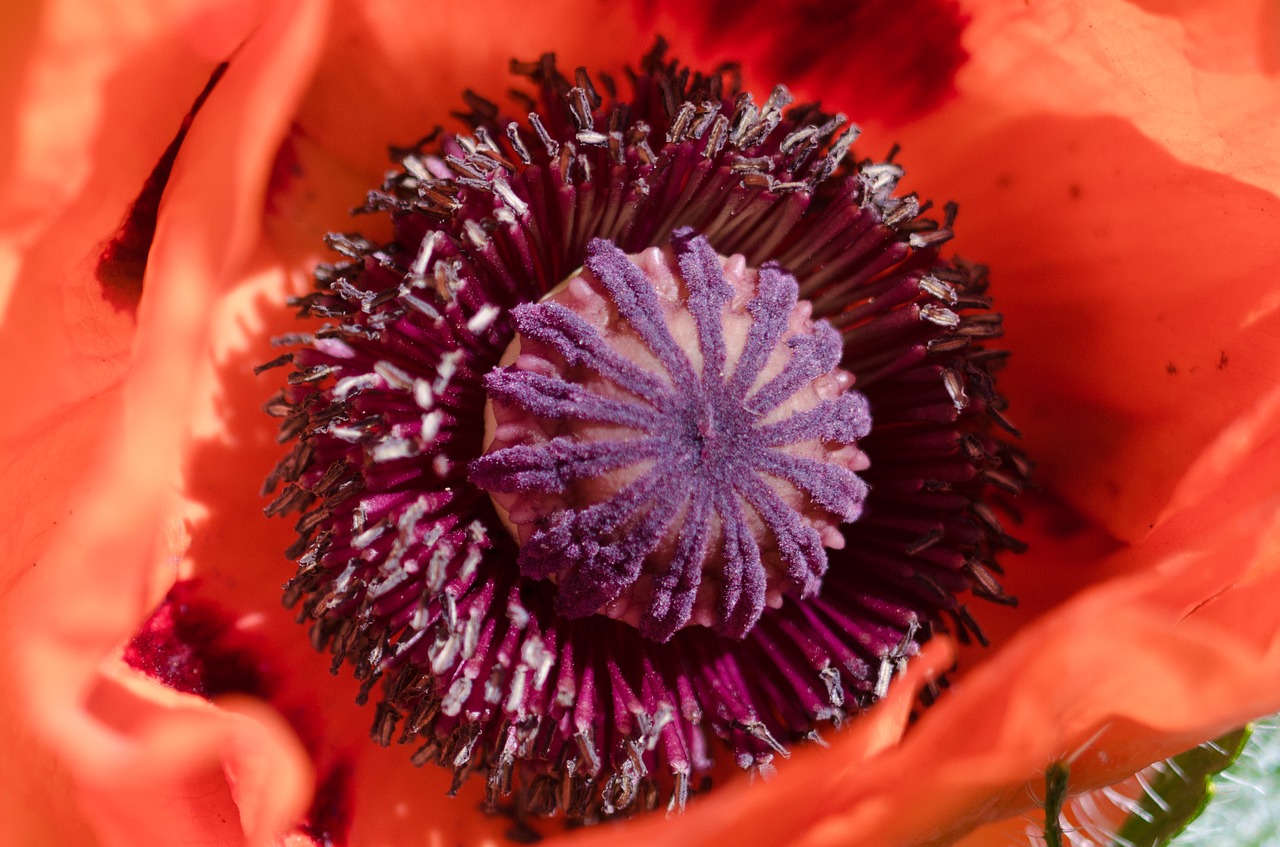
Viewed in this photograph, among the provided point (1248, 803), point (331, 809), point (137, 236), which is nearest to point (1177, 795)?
point (1248, 803)

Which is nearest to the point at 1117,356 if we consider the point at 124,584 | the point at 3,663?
the point at 124,584

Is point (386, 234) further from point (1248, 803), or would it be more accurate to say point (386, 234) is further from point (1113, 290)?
point (1248, 803)

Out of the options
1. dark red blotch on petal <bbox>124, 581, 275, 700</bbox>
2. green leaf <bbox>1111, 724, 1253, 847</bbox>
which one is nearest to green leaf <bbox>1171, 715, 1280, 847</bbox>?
green leaf <bbox>1111, 724, 1253, 847</bbox>

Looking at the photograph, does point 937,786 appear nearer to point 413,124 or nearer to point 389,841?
point 389,841

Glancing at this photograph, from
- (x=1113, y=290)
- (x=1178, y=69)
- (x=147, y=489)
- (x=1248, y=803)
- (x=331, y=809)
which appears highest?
(x=1178, y=69)

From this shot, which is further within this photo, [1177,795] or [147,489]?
[1177,795]

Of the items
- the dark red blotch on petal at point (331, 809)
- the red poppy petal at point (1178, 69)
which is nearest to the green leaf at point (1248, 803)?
the red poppy petal at point (1178, 69)
